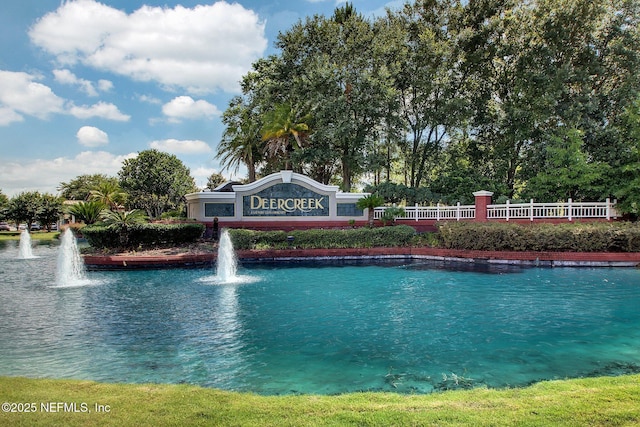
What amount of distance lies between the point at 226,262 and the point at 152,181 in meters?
28.0

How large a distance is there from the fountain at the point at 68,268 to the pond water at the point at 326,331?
44cm

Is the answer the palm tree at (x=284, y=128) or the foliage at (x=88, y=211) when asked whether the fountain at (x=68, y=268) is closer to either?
the foliage at (x=88, y=211)

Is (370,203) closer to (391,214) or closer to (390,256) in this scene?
(391,214)

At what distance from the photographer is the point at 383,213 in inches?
906

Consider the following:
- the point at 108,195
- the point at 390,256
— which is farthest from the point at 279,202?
the point at 108,195

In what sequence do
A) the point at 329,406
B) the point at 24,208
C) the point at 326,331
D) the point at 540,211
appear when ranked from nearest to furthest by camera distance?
the point at 329,406
the point at 326,331
the point at 540,211
the point at 24,208

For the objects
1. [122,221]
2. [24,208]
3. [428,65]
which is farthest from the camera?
[24,208]

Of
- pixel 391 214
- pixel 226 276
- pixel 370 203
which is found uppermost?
pixel 370 203

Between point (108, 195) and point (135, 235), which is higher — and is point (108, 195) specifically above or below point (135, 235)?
above

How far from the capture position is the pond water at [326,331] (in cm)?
544

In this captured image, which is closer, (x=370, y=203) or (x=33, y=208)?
(x=370, y=203)

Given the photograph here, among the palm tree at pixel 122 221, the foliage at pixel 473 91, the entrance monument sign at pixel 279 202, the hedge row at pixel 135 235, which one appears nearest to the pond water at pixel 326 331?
the hedge row at pixel 135 235

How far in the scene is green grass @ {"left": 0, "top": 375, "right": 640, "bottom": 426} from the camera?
349cm

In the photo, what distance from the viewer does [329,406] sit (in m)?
3.88
